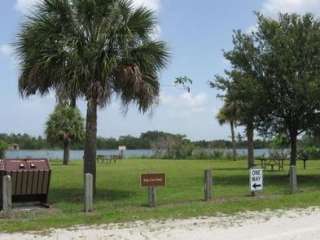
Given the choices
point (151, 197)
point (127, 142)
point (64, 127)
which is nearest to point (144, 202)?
point (151, 197)

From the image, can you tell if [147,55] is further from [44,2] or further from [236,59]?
[236,59]

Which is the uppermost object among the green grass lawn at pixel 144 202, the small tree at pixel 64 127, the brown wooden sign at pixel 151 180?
the small tree at pixel 64 127

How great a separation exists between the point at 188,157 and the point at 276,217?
57249 mm

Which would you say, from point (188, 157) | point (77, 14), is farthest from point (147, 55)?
point (188, 157)

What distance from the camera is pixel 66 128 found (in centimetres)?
5534

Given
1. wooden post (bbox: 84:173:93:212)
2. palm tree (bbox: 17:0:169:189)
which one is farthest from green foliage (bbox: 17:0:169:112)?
wooden post (bbox: 84:173:93:212)

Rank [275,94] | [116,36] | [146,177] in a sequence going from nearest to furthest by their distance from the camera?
[146,177] < [116,36] < [275,94]

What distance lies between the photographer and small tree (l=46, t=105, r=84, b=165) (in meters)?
55.1

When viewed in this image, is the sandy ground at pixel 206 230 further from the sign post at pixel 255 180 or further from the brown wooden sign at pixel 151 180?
the sign post at pixel 255 180

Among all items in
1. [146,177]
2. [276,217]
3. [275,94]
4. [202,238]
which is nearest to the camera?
[202,238]

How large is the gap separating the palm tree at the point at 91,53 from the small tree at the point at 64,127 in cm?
3629

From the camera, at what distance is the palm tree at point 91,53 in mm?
18109

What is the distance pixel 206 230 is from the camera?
12125 mm

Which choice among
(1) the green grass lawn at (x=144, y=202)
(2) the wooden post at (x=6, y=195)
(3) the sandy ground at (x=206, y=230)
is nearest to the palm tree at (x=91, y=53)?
(1) the green grass lawn at (x=144, y=202)
